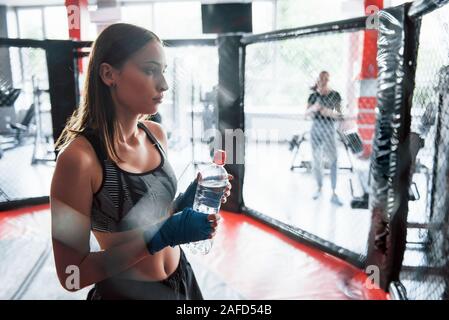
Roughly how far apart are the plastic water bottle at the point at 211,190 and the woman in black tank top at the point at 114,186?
0.22 meters

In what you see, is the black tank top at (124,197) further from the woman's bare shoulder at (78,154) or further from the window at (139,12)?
the window at (139,12)

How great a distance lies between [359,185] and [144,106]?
408 centimetres

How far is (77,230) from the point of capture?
2.99ft

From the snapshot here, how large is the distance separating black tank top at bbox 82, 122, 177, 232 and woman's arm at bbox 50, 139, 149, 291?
0.04 meters

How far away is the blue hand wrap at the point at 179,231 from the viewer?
0.95m

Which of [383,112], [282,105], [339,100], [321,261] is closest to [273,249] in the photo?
[321,261]

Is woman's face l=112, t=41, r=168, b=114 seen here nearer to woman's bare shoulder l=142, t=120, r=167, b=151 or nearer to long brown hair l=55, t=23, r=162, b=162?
long brown hair l=55, t=23, r=162, b=162

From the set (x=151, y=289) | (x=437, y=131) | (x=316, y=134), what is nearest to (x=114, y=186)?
(x=151, y=289)

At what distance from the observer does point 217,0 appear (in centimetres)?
323

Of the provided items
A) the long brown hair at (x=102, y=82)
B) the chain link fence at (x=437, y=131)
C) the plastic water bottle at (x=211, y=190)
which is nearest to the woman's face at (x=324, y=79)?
the chain link fence at (x=437, y=131)

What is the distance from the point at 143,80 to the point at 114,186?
11.4 inches

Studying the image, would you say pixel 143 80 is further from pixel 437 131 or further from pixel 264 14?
pixel 264 14

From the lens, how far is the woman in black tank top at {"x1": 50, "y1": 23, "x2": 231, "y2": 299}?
2.93 feet

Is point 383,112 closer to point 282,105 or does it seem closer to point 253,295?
point 253,295
